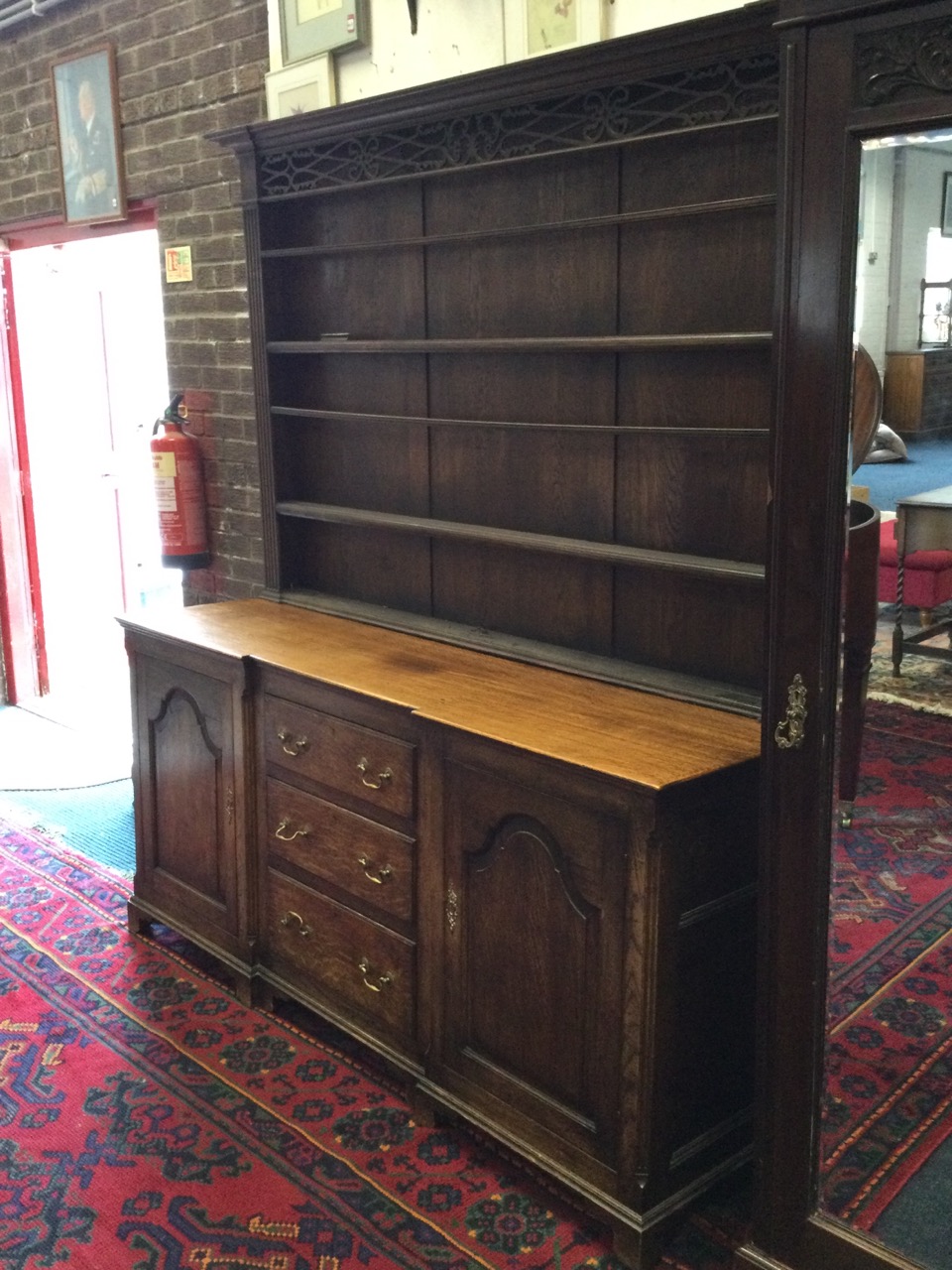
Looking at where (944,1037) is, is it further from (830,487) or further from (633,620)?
(633,620)

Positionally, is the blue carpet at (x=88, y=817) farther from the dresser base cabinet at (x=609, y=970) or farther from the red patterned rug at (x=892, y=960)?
the red patterned rug at (x=892, y=960)

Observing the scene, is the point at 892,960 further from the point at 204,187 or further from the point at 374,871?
the point at 204,187

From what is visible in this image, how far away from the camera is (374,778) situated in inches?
107

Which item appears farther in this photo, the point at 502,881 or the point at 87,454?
the point at 87,454

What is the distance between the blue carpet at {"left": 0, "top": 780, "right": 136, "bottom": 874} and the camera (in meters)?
4.20

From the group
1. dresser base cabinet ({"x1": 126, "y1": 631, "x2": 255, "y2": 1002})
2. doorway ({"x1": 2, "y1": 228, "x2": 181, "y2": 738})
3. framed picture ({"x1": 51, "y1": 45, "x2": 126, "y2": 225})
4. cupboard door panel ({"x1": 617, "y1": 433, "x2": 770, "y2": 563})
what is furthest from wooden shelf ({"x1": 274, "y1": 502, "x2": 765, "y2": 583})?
doorway ({"x1": 2, "y1": 228, "x2": 181, "y2": 738})

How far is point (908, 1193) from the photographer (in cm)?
196

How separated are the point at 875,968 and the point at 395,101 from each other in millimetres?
2126

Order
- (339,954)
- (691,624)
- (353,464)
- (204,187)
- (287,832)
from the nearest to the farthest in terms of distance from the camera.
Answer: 1. (691,624)
2. (339,954)
3. (287,832)
4. (353,464)
5. (204,187)

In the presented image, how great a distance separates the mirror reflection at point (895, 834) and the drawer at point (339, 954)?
100 cm

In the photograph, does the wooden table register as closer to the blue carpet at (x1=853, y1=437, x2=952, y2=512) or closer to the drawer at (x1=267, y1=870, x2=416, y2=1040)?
the blue carpet at (x1=853, y1=437, x2=952, y2=512)

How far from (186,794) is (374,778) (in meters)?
0.82

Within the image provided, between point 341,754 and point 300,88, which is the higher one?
point 300,88

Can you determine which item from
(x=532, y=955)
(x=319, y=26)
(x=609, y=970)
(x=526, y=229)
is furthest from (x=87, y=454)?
(x=609, y=970)
